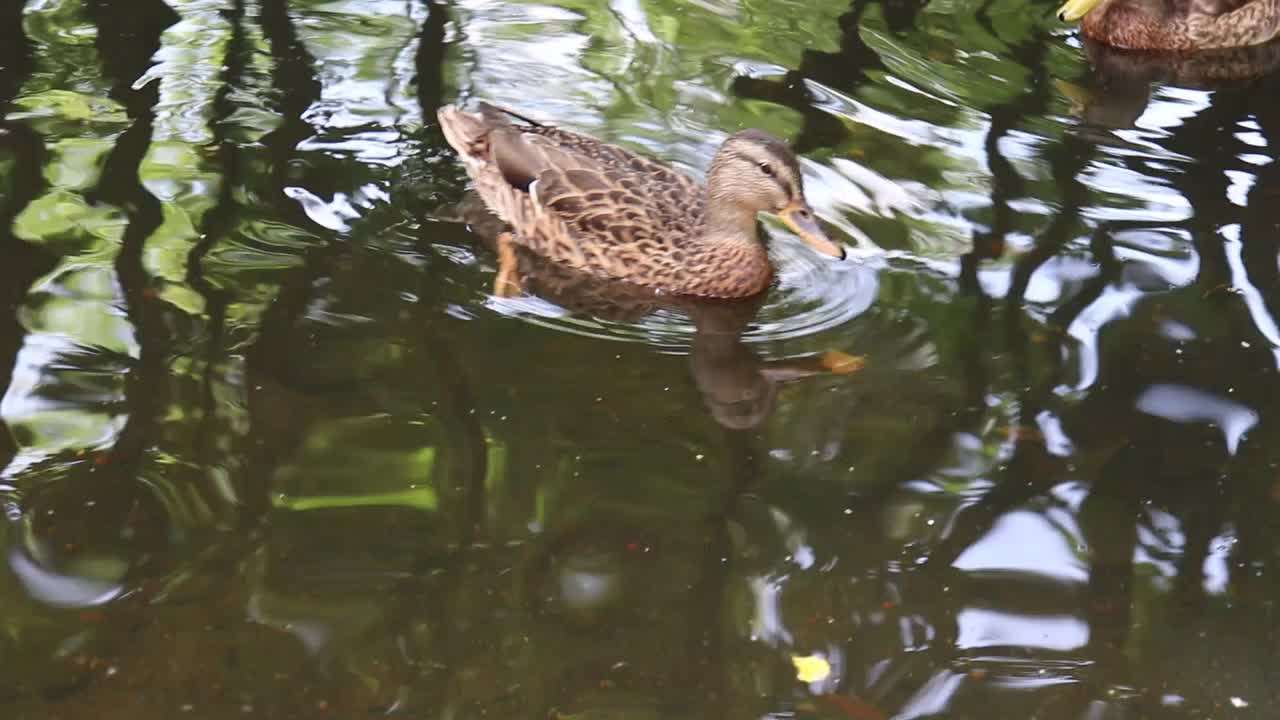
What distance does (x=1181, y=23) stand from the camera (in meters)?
10.3

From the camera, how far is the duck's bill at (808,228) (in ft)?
22.4

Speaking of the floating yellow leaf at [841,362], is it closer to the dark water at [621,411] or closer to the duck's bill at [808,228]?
the dark water at [621,411]

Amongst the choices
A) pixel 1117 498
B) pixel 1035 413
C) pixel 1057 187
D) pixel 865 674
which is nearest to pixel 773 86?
pixel 1057 187

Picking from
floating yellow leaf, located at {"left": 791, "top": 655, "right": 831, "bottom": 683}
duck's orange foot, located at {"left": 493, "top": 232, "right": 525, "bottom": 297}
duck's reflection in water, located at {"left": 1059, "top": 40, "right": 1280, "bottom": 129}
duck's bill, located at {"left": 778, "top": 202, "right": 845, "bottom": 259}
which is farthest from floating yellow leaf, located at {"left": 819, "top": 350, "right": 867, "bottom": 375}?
duck's reflection in water, located at {"left": 1059, "top": 40, "right": 1280, "bottom": 129}

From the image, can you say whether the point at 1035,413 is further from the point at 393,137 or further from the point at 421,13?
the point at 421,13

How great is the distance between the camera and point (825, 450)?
19.7 ft

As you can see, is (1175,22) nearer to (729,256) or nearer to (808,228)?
(808,228)

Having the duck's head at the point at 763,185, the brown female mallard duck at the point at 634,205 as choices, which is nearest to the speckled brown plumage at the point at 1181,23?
the brown female mallard duck at the point at 634,205

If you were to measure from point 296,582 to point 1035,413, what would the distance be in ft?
9.35

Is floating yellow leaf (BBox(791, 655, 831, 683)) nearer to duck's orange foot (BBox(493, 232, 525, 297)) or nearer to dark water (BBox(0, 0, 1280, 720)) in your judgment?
dark water (BBox(0, 0, 1280, 720))

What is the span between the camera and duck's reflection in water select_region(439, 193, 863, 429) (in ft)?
20.7

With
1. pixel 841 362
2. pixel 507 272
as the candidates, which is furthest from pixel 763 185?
pixel 507 272

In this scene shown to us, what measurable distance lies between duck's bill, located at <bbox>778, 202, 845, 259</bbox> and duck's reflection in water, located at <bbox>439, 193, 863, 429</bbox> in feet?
1.30

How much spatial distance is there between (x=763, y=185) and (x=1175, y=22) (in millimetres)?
4555
